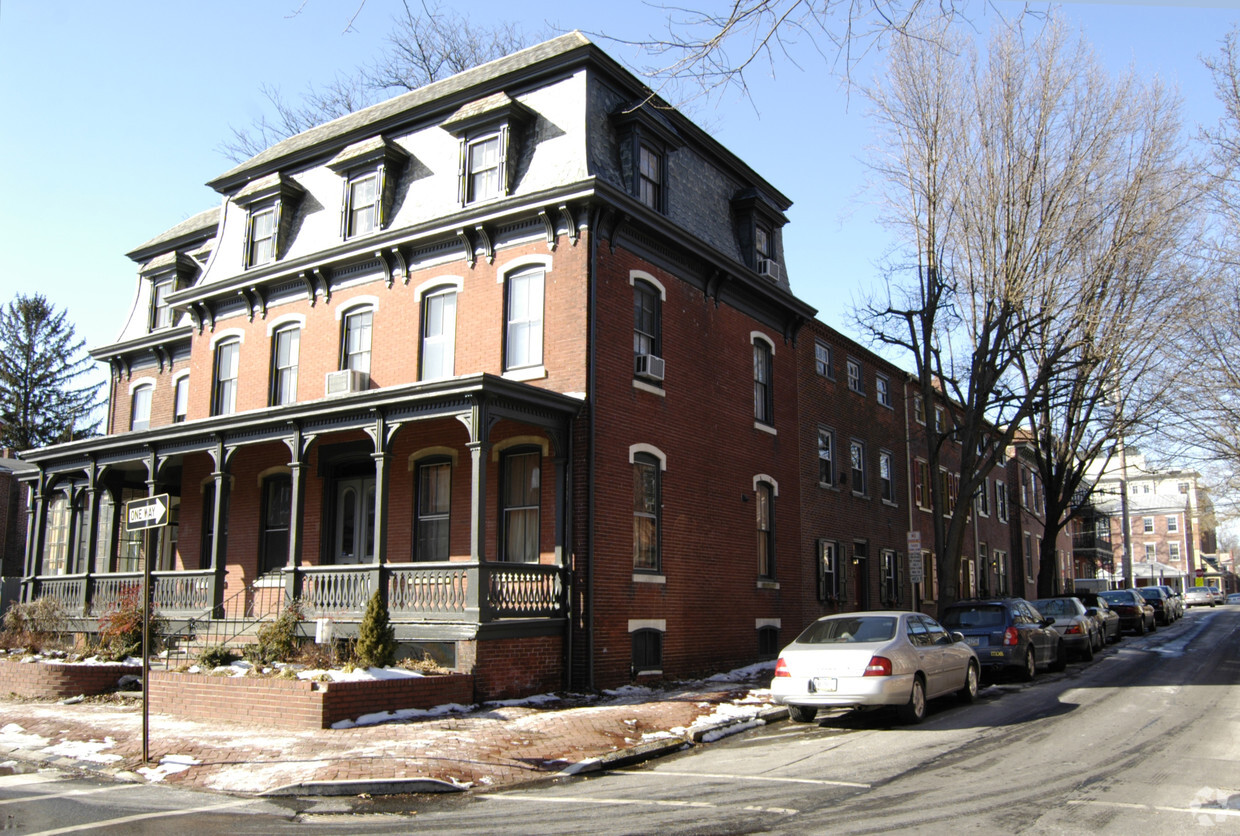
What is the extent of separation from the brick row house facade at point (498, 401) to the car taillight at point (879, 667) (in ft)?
16.8

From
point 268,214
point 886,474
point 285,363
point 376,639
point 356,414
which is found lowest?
point 376,639

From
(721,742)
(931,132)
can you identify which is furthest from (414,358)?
(931,132)

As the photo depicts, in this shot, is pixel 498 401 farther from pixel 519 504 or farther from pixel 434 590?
pixel 434 590

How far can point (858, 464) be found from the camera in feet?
94.3

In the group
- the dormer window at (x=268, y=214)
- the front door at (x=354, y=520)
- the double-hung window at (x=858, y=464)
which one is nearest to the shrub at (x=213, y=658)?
the front door at (x=354, y=520)

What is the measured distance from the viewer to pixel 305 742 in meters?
10.7

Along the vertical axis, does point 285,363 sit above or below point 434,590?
above

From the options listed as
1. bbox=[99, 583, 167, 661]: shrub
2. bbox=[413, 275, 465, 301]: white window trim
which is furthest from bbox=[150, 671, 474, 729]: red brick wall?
bbox=[413, 275, 465, 301]: white window trim

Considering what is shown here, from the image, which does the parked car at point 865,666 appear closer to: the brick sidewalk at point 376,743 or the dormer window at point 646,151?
the brick sidewalk at point 376,743

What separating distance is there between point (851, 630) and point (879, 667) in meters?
1.17

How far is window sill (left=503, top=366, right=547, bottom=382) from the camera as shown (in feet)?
54.6

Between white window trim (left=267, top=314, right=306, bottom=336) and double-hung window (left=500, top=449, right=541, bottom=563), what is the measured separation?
6676 millimetres

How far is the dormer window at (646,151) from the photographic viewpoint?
18.0m

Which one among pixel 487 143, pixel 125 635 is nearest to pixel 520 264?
pixel 487 143
